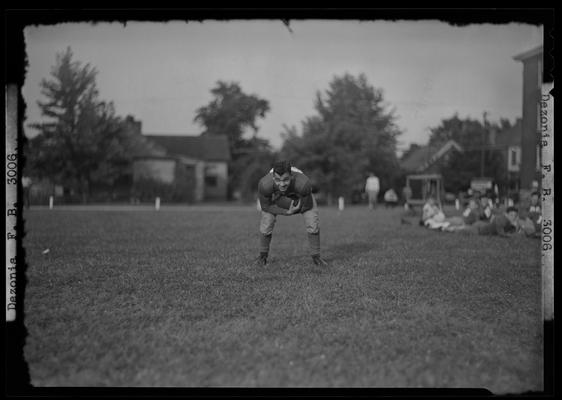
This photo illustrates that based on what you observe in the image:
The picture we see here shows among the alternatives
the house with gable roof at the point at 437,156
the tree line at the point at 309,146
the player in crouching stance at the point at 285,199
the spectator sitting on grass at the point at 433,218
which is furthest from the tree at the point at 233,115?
the player in crouching stance at the point at 285,199

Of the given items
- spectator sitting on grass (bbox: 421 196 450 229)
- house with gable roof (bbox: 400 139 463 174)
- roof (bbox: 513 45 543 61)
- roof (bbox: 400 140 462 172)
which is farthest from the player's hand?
house with gable roof (bbox: 400 139 463 174)

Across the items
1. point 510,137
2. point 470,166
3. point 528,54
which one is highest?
point 510,137

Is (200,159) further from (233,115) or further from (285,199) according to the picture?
(285,199)

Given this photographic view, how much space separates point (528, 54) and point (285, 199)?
13.2 feet

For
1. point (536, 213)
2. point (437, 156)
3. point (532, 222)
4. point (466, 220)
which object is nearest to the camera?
point (532, 222)

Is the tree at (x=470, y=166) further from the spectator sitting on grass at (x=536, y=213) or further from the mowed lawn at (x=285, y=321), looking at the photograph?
the mowed lawn at (x=285, y=321)

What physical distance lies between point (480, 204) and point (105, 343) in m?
14.7

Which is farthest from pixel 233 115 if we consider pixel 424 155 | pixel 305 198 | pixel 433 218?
pixel 305 198

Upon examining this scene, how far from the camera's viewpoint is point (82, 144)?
33.5m

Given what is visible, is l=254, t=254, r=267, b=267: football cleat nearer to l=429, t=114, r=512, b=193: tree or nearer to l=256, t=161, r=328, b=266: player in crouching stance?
l=256, t=161, r=328, b=266: player in crouching stance

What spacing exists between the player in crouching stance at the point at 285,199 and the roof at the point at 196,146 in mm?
47372

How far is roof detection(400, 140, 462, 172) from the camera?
144 feet

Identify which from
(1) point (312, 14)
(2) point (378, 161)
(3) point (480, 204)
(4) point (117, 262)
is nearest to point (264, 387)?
(1) point (312, 14)

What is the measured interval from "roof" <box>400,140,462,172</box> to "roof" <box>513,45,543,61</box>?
29.2m
